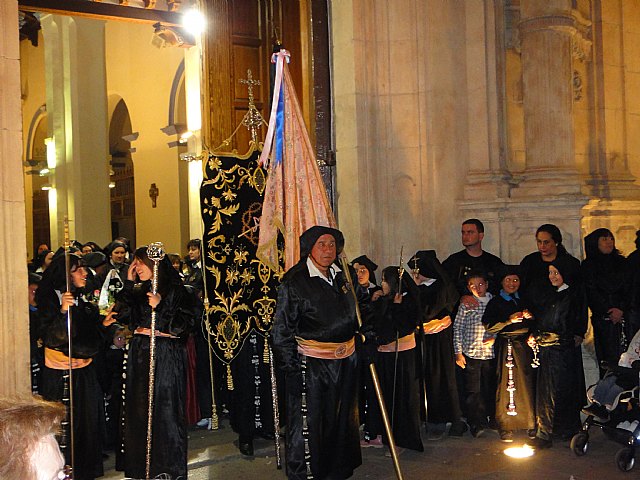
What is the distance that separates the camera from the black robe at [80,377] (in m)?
6.84

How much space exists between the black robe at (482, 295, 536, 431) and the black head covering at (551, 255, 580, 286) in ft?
1.36

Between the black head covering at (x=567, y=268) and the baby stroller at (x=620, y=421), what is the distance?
1.01m

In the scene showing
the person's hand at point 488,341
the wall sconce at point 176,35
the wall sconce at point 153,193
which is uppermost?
the wall sconce at point 176,35

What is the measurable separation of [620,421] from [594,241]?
8.34ft

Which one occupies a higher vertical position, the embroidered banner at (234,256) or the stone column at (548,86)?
the stone column at (548,86)

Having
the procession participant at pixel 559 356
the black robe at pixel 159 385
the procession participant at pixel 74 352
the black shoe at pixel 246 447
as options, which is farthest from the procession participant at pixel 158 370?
the procession participant at pixel 559 356

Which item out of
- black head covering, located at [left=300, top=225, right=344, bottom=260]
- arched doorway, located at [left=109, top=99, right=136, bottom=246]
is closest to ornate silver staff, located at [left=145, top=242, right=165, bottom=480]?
black head covering, located at [left=300, top=225, right=344, bottom=260]

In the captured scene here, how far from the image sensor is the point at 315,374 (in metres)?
6.64

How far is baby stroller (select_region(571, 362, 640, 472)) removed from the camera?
6926 millimetres

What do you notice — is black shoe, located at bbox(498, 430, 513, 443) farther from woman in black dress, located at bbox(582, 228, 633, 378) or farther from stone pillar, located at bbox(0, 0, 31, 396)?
stone pillar, located at bbox(0, 0, 31, 396)

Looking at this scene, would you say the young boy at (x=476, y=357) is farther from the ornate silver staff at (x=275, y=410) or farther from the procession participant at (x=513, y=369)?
the ornate silver staff at (x=275, y=410)

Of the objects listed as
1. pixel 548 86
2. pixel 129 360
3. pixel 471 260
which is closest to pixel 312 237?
pixel 129 360

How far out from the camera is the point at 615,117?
11141 mm

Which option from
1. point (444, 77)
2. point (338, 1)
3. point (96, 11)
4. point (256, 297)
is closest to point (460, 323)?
point (256, 297)
